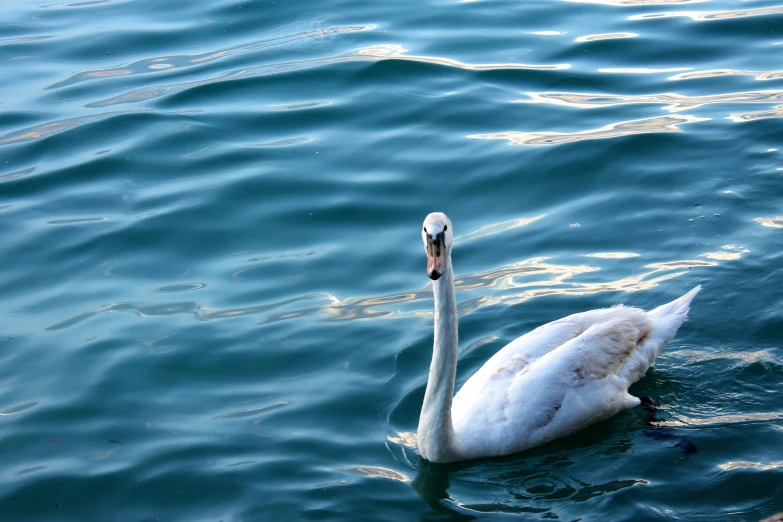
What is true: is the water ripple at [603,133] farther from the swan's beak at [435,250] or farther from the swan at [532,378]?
the swan's beak at [435,250]

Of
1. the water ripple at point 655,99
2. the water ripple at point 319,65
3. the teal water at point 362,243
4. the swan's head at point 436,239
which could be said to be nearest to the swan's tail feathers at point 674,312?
the teal water at point 362,243

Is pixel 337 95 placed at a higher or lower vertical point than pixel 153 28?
lower

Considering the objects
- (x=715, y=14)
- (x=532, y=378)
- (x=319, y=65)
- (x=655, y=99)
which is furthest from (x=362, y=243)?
(x=715, y=14)

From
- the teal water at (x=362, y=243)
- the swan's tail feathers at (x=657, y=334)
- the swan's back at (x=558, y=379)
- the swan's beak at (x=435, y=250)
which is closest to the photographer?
the swan's beak at (x=435, y=250)

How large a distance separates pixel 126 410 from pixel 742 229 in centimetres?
601

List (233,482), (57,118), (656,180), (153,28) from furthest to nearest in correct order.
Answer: (153,28)
(57,118)
(656,180)
(233,482)

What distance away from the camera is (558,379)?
7445 millimetres

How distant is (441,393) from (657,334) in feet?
6.97

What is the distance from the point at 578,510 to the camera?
6.54m

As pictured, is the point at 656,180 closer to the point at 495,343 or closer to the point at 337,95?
the point at 495,343

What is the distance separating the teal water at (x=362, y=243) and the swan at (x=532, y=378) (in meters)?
0.18

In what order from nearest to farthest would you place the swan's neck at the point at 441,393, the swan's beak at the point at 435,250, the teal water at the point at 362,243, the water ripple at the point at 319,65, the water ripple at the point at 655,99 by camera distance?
the swan's beak at the point at 435,250, the swan's neck at the point at 441,393, the teal water at the point at 362,243, the water ripple at the point at 655,99, the water ripple at the point at 319,65

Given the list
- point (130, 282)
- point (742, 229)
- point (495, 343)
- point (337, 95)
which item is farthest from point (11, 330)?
point (742, 229)

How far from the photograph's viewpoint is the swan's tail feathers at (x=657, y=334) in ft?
26.1
